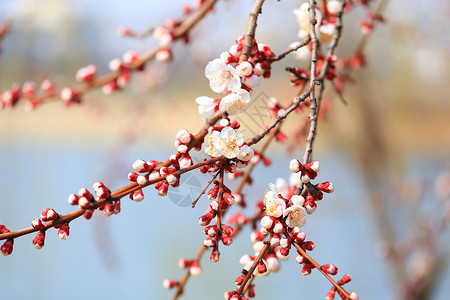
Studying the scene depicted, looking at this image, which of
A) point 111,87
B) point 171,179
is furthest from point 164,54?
point 171,179

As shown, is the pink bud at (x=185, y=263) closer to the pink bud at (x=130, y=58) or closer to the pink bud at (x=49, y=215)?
the pink bud at (x=49, y=215)

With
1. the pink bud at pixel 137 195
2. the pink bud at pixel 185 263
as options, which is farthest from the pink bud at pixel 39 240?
the pink bud at pixel 185 263

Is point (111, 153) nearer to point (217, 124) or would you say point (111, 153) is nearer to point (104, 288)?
point (217, 124)

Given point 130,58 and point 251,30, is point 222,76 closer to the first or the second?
point 251,30

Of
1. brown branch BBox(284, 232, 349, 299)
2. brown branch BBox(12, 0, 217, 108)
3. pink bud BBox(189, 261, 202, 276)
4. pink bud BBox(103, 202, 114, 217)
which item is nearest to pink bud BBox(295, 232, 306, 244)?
brown branch BBox(284, 232, 349, 299)

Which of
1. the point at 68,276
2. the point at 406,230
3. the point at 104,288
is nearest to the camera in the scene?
the point at 406,230

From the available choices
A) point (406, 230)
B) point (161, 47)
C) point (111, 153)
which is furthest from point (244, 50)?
point (406, 230)

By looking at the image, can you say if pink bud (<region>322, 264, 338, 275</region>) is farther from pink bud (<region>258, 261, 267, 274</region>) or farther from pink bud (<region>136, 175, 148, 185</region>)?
pink bud (<region>136, 175, 148, 185</region>)
